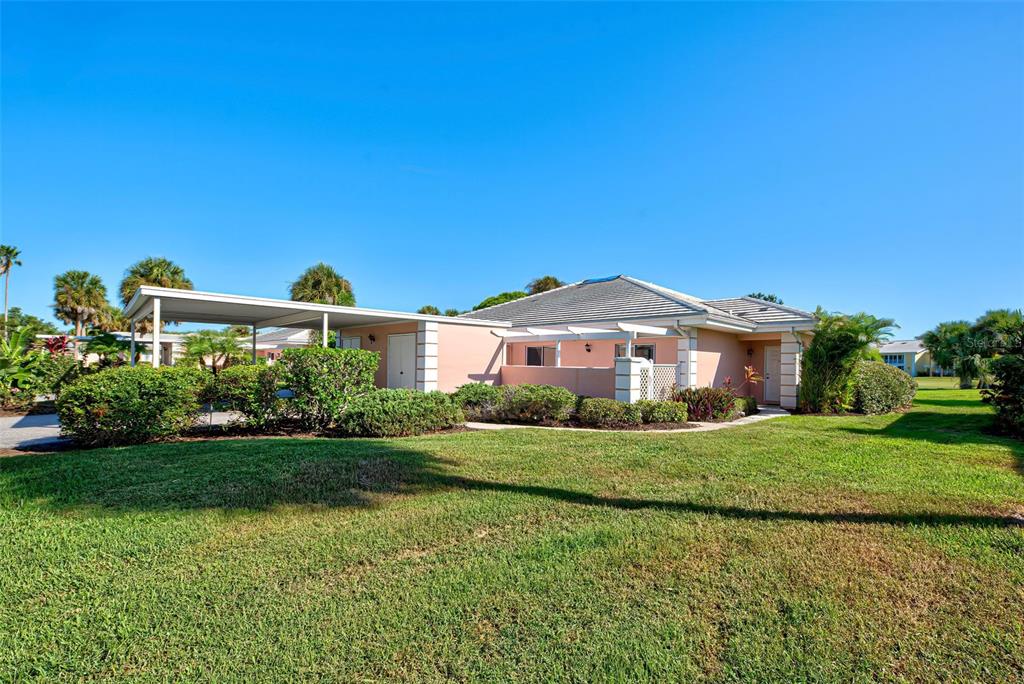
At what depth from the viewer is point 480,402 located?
545 inches

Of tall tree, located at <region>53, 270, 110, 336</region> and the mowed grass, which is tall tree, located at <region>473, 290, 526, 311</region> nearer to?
tall tree, located at <region>53, 270, 110, 336</region>

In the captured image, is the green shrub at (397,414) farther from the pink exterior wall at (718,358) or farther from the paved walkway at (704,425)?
the pink exterior wall at (718,358)

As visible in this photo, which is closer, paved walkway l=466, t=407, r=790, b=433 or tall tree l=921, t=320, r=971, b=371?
paved walkway l=466, t=407, r=790, b=433

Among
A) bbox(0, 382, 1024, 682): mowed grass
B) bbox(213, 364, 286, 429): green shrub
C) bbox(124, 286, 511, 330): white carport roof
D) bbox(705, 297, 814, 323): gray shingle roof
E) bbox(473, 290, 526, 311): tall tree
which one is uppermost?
bbox(473, 290, 526, 311): tall tree

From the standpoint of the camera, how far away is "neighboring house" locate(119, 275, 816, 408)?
45.7 feet

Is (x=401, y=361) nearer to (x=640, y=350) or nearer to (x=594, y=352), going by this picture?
(x=594, y=352)

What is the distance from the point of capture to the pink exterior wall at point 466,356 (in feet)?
51.2

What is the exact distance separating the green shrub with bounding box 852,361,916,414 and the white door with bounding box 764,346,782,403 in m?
2.83

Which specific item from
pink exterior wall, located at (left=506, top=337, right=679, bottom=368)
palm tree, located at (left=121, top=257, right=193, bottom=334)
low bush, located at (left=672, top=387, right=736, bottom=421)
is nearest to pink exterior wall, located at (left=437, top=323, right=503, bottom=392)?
pink exterior wall, located at (left=506, top=337, right=679, bottom=368)

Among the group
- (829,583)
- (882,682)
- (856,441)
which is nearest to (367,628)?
(882,682)

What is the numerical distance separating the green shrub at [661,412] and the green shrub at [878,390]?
797 centimetres

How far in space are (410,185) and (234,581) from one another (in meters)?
16.7

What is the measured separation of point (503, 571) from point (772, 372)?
19.0 m

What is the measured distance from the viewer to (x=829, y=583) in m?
3.64
